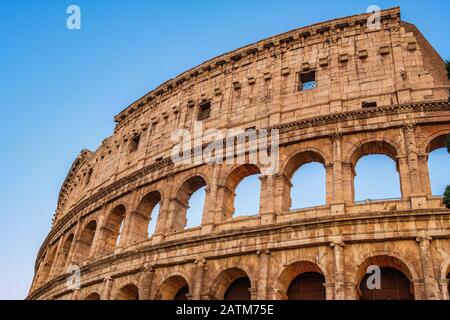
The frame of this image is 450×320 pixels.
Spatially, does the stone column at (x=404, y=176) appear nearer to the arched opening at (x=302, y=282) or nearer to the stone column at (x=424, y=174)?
the stone column at (x=424, y=174)

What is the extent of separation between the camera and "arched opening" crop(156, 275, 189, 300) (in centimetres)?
1775

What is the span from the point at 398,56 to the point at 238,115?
681 cm

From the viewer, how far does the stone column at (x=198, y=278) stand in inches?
648

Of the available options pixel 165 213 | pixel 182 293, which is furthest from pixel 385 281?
pixel 165 213

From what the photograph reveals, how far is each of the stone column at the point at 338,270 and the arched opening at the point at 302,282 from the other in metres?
0.94

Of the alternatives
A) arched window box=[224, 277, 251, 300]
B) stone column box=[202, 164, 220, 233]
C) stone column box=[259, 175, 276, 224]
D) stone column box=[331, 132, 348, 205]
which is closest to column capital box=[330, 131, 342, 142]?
stone column box=[331, 132, 348, 205]

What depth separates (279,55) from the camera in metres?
21.9

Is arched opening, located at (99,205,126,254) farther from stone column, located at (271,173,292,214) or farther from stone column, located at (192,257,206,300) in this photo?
stone column, located at (271,173,292,214)

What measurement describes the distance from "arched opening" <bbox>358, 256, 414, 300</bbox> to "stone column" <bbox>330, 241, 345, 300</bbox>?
68 cm

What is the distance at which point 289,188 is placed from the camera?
18109 millimetres

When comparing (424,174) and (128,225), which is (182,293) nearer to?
(128,225)

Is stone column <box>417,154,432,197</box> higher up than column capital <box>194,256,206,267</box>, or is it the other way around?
stone column <box>417,154,432,197</box>

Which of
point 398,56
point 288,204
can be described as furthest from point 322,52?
point 288,204

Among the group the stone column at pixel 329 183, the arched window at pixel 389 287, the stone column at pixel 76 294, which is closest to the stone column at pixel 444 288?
the arched window at pixel 389 287
